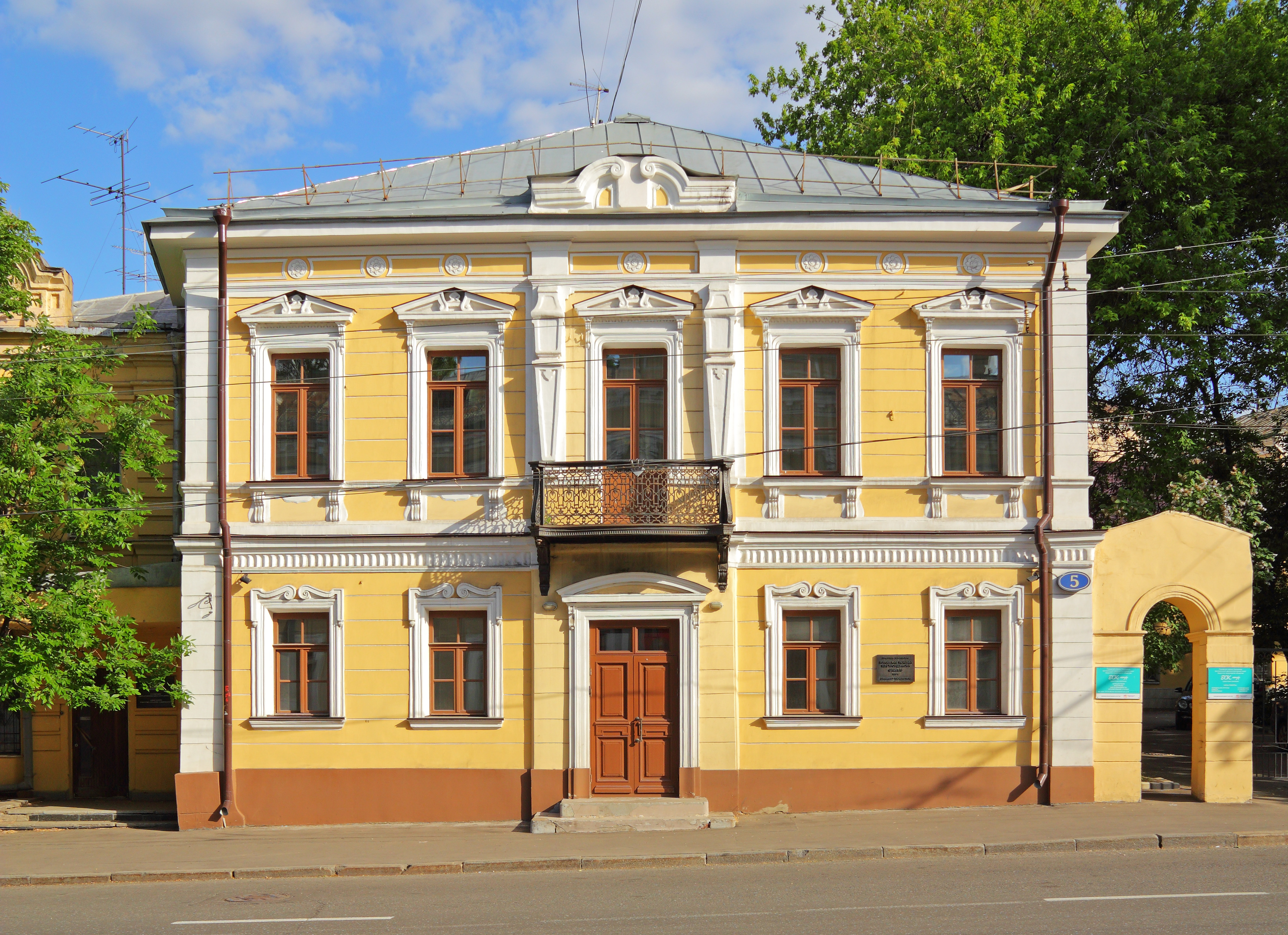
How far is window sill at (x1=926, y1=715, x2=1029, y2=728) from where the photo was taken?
14000mm

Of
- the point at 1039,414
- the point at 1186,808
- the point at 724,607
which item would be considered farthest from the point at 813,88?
the point at 1186,808

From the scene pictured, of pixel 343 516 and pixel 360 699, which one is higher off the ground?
pixel 343 516

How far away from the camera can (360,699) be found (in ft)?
46.4

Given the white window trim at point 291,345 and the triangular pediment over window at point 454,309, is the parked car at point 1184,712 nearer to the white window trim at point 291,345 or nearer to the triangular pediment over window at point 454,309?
the triangular pediment over window at point 454,309

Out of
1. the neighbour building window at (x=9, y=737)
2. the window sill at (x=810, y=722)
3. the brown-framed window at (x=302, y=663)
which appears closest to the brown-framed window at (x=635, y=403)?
the window sill at (x=810, y=722)

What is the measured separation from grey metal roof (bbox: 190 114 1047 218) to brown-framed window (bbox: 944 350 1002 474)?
6.68 ft

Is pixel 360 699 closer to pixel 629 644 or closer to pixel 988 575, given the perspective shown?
pixel 629 644

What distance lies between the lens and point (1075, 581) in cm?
1405

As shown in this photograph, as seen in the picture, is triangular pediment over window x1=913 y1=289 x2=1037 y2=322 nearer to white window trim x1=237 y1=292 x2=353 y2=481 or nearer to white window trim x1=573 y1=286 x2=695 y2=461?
white window trim x1=573 y1=286 x2=695 y2=461

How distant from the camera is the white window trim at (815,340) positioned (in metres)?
14.2

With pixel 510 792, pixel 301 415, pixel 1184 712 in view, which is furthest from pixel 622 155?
pixel 1184 712

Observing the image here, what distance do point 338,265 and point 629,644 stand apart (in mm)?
6384

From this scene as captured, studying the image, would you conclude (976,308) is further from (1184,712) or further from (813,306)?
(1184,712)

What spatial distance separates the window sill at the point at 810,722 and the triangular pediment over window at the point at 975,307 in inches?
212
